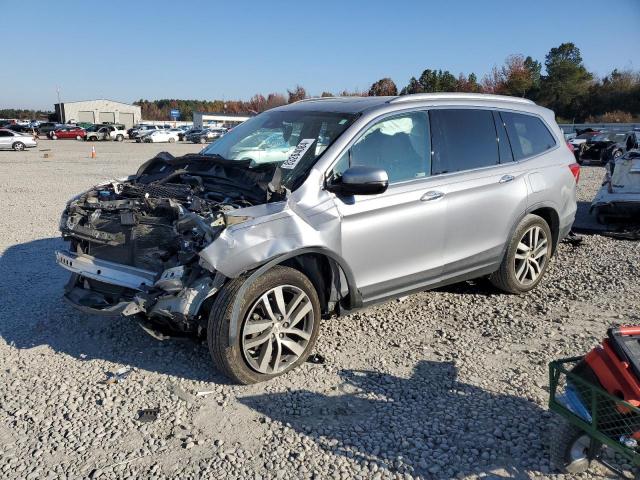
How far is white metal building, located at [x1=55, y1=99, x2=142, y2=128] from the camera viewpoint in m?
86.9

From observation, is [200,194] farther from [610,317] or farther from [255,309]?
[610,317]

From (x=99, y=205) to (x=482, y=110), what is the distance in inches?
137

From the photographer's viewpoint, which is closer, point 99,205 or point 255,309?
point 255,309

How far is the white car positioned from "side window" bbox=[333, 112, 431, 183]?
161 ft

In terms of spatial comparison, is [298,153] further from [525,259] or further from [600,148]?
[600,148]

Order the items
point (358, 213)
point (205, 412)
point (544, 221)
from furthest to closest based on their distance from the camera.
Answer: point (544, 221)
point (358, 213)
point (205, 412)

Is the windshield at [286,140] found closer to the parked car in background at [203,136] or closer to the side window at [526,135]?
the side window at [526,135]

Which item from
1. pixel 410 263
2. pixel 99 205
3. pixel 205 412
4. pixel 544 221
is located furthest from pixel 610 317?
pixel 99 205

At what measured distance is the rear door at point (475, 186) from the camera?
449cm

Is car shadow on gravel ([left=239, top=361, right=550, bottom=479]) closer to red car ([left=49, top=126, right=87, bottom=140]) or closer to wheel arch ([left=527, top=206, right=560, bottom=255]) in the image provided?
wheel arch ([left=527, top=206, right=560, bottom=255])

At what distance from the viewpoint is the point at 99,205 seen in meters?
4.04

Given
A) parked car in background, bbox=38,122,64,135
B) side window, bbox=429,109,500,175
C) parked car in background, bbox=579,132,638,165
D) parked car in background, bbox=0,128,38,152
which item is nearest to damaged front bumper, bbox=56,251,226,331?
side window, bbox=429,109,500,175

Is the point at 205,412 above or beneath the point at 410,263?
beneath

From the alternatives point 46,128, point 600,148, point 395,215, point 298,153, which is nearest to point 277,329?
point 395,215
